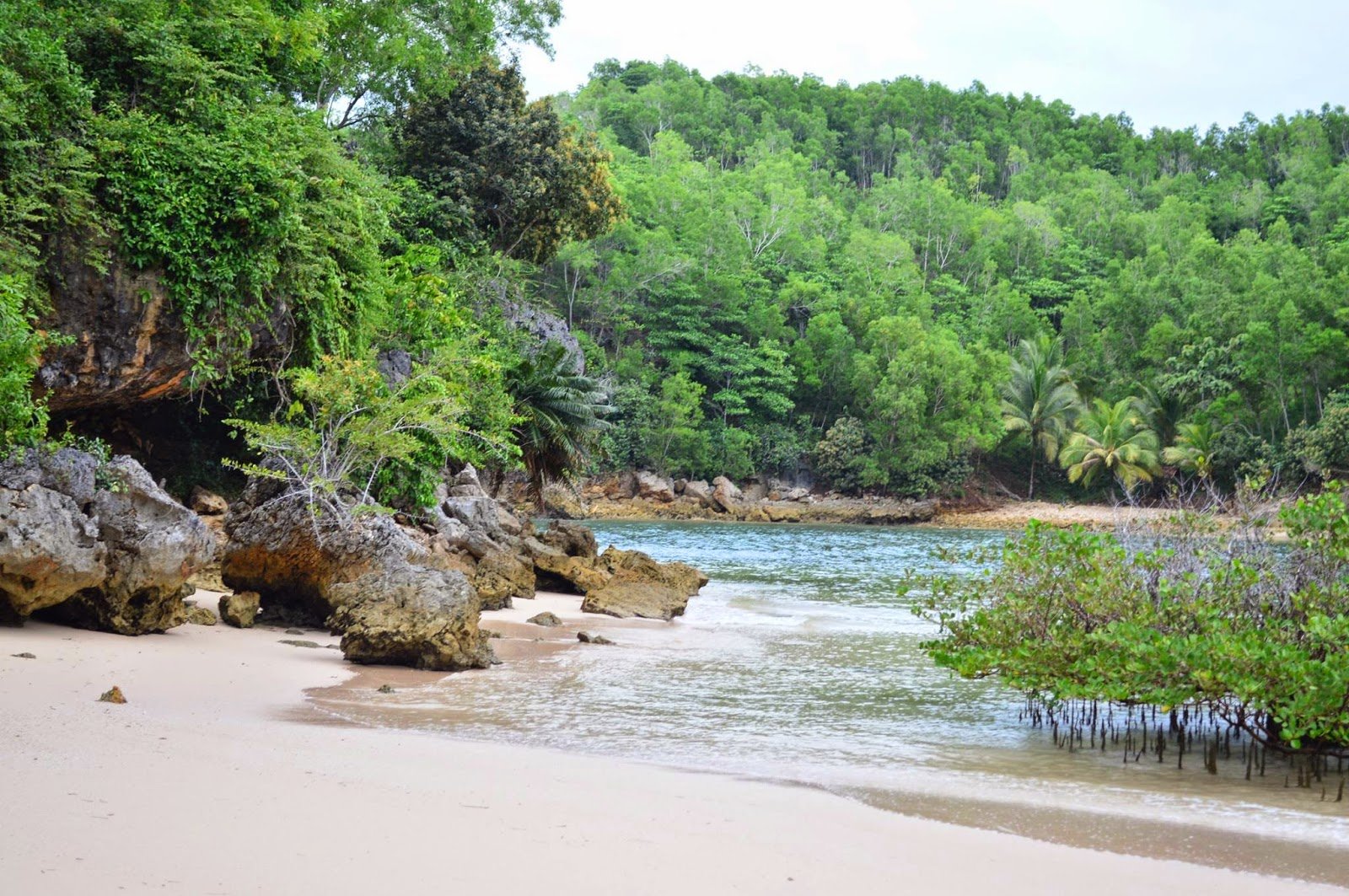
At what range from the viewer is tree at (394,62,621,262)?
2428cm

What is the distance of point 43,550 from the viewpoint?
8.58 metres

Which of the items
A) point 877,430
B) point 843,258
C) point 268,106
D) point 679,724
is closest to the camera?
point 679,724

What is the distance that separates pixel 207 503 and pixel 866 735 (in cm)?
1057

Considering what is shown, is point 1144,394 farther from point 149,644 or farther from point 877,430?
point 149,644

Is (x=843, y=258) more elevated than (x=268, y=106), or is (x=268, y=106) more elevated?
(x=843, y=258)

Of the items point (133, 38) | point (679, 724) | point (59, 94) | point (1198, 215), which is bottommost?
point (679, 724)

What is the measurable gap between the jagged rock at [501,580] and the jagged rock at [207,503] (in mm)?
3596

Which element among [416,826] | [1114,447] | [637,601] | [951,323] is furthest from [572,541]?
[951,323]

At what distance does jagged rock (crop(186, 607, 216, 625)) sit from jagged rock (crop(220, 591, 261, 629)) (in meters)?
0.14

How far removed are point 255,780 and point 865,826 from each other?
9.81 feet

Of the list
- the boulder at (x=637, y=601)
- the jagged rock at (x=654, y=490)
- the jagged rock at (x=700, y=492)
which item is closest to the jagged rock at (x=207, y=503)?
the boulder at (x=637, y=601)

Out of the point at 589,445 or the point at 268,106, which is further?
the point at 589,445

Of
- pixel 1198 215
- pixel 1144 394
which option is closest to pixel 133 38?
pixel 1144 394

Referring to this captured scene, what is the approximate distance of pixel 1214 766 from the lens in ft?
25.3
